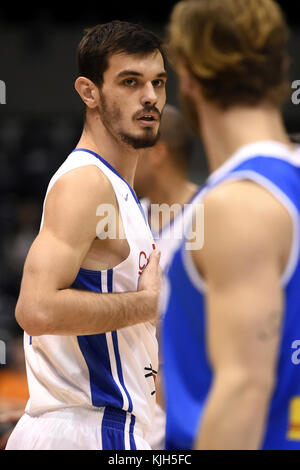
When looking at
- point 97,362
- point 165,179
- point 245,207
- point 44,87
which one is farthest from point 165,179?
point 44,87

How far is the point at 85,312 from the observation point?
8.74ft

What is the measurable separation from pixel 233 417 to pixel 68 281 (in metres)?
1.27

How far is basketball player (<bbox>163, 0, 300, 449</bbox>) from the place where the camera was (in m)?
1.51

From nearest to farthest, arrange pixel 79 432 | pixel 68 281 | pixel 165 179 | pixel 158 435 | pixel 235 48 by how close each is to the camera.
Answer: pixel 235 48, pixel 68 281, pixel 79 432, pixel 158 435, pixel 165 179

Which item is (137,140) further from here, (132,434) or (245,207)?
(245,207)

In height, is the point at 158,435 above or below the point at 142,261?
below

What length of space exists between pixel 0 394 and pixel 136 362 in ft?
14.1

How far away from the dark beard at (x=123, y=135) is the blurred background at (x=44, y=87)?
25.1 ft

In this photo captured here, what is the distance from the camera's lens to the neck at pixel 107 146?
310 centimetres

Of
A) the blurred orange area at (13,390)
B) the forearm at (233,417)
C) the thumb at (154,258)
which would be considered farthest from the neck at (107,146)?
the blurred orange area at (13,390)

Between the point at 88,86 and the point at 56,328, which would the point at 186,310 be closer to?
the point at 56,328

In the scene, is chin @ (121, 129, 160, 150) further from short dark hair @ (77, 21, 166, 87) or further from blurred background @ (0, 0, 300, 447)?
blurred background @ (0, 0, 300, 447)

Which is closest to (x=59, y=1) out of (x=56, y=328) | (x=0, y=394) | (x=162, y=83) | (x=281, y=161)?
(x=0, y=394)
